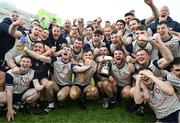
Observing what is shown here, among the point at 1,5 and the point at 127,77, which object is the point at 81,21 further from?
the point at 1,5

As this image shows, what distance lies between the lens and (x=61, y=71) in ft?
26.0

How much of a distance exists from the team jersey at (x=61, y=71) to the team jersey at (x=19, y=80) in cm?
61

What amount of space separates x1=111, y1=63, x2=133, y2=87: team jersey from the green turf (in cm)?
57

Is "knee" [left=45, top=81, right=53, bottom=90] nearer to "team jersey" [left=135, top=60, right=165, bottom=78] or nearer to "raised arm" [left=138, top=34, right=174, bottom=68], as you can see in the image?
"team jersey" [left=135, top=60, right=165, bottom=78]

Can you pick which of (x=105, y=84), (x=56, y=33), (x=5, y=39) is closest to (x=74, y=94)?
(x=105, y=84)

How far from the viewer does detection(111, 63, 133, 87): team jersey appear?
7.75 metres

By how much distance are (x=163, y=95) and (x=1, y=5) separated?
17.7 metres

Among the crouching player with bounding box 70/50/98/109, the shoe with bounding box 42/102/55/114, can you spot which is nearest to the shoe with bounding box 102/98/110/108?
the crouching player with bounding box 70/50/98/109

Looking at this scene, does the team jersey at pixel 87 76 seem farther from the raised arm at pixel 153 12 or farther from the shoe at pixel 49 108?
the raised arm at pixel 153 12

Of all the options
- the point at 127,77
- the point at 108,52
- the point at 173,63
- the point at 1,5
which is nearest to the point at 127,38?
the point at 108,52

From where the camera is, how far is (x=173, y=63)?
670 centimetres

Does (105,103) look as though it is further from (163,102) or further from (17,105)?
(17,105)

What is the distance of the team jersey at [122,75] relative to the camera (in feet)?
25.4

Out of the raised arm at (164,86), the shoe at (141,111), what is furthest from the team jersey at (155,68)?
the shoe at (141,111)
